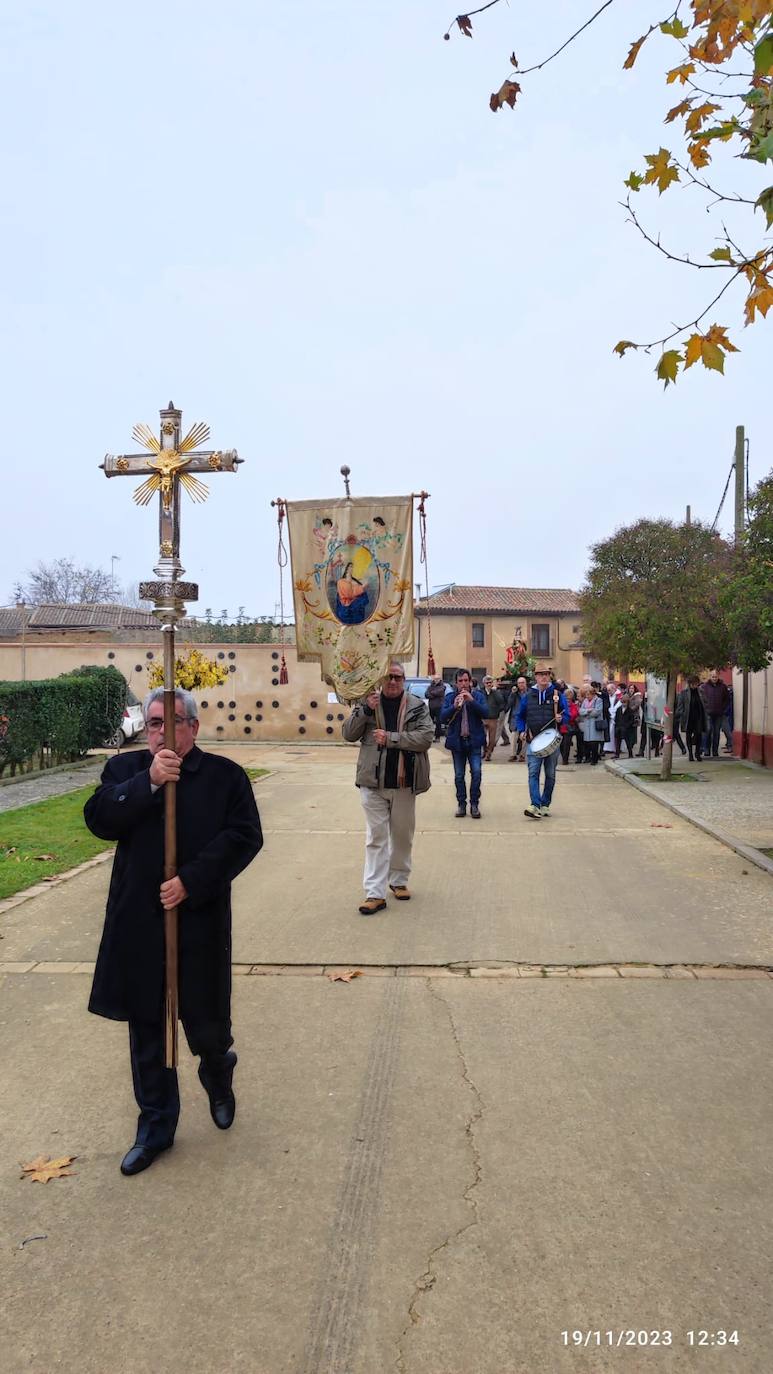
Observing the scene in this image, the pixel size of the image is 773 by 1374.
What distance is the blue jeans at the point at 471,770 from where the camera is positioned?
1176 centimetres

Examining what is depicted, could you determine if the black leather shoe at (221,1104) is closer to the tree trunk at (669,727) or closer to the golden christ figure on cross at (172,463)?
the golden christ figure on cross at (172,463)

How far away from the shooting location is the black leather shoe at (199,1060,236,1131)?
3.84 metres

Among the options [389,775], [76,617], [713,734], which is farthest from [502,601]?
[389,775]

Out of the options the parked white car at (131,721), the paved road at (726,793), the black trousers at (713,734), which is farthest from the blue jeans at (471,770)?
the parked white car at (131,721)

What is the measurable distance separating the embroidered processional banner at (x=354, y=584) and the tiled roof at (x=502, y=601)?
49429mm

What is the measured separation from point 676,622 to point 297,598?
8917 millimetres

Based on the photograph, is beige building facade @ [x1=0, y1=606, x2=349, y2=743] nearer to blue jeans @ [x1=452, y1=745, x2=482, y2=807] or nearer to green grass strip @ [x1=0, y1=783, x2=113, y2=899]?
green grass strip @ [x1=0, y1=783, x2=113, y2=899]

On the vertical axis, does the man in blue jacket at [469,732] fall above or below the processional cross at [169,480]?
below

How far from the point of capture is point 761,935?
21.5 ft

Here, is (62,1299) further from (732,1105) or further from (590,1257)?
(732,1105)

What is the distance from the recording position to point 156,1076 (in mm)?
3643

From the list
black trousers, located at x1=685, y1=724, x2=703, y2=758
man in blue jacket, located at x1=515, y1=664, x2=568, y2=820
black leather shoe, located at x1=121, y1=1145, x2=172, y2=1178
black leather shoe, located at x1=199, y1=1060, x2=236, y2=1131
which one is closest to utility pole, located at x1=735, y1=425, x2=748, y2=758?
black trousers, located at x1=685, y1=724, x2=703, y2=758

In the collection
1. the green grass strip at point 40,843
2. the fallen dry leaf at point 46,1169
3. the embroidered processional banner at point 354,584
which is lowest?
the fallen dry leaf at point 46,1169

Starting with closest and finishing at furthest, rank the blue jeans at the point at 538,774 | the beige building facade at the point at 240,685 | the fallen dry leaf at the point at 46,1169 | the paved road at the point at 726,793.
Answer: the fallen dry leaf at the point at 46,1169
the paved road at the point at 726,793
the blue jeans at the point at 538,774
the beige building facade at the point at 240,685
